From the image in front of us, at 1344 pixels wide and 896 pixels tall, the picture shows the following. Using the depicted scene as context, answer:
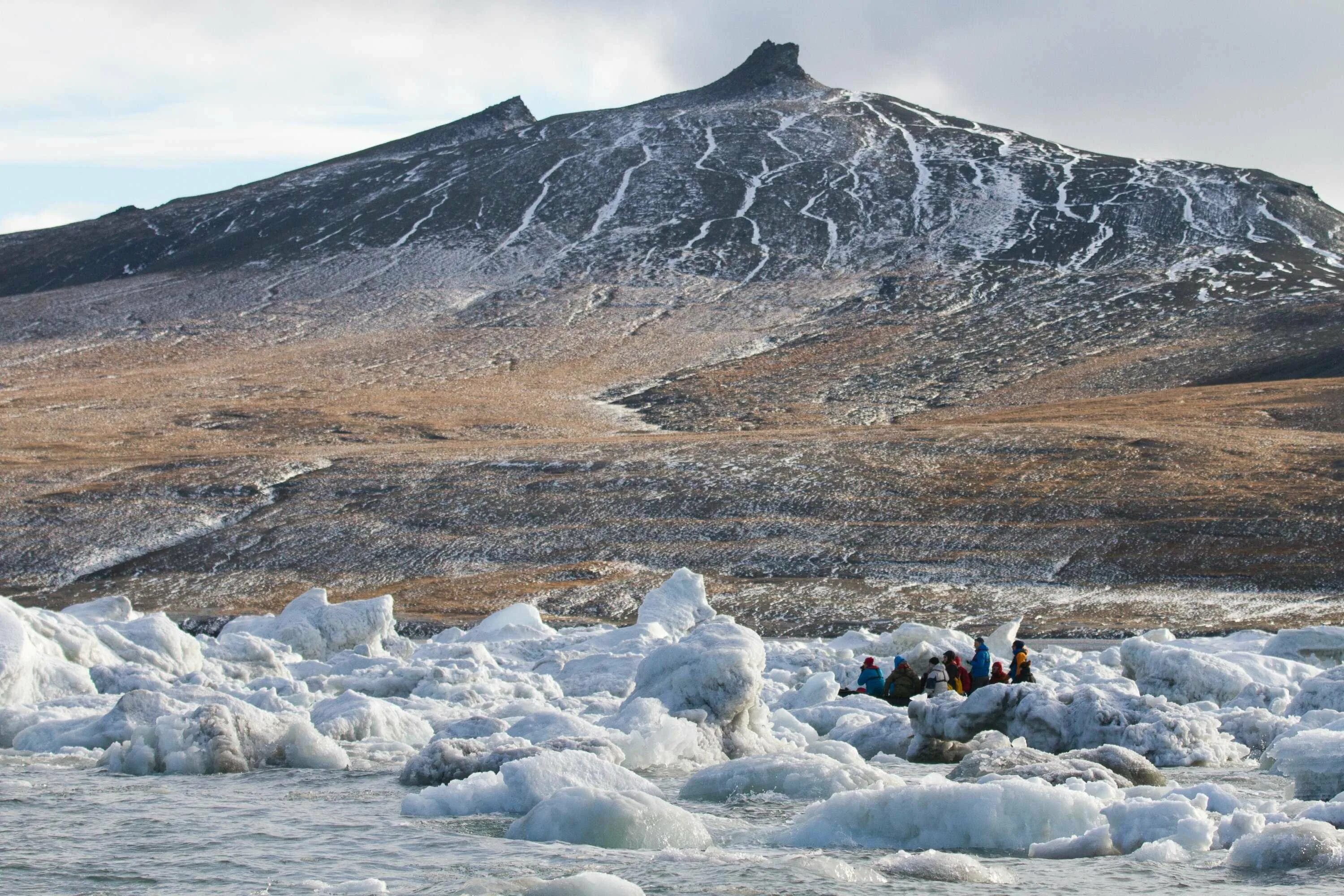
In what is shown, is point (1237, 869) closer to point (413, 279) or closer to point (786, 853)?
point (786, 853)

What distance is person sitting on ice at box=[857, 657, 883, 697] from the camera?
31906 mm

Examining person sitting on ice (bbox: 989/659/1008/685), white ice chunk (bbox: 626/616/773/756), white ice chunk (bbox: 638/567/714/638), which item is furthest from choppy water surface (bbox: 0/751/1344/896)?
white ice chunk (bbox: 638/567/714/638)

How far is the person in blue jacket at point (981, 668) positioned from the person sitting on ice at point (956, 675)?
13 centimetres

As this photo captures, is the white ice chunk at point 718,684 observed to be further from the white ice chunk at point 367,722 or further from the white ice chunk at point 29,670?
the white ice chunk at point 29,670

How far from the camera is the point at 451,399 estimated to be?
110m

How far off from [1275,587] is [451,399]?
6737cm

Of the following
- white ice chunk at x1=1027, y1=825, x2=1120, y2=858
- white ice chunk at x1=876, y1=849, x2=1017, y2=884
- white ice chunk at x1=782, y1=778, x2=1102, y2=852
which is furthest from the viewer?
white ice chunk at x1=782, y1=778, x2=1102, y2=852

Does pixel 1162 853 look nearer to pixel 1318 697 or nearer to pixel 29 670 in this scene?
pixel 1318 697

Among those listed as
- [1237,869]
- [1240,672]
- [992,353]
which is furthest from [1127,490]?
[992,353]

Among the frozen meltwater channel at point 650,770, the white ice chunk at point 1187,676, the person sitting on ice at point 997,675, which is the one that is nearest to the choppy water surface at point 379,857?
the frozen meltwater channel at point 650,770

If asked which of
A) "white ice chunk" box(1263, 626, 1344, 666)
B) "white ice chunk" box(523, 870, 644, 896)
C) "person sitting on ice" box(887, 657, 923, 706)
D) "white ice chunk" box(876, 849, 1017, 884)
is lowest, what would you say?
"white ice chunk" box(1263, 626, 1344, 666)

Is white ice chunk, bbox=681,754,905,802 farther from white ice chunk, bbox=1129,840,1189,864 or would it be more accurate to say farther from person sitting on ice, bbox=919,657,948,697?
person sitting on ice, bbox=919,657,948,697

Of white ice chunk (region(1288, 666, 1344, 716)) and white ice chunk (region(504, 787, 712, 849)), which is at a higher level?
white ice chunk (region(504, 787, 712, 849))

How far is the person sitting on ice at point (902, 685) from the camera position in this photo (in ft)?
105
